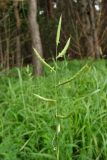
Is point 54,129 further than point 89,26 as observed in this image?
No

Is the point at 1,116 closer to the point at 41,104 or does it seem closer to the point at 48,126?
the point at 41,104

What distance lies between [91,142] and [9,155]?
506 mm

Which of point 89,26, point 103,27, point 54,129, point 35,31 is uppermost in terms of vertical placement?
point 35,31

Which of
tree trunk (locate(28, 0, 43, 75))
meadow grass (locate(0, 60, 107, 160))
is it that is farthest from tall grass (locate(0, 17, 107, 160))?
tree trunk (locate(28, 0, 43, 75))

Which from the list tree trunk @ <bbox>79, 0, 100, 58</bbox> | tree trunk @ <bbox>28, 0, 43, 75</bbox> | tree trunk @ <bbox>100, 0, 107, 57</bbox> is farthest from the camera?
tree trunk @ <bbox>100, 0, 107, 57</bbox>

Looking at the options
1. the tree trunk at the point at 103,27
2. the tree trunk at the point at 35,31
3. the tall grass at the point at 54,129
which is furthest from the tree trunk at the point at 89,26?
the tall grass at the point at 54,129

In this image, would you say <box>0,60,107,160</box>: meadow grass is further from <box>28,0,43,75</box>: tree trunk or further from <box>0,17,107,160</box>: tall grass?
<box>28,0,43,75</box>: tree trunk

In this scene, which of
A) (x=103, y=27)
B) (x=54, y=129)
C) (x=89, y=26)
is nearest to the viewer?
(x=54, y=129)

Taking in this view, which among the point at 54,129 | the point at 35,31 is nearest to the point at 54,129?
the point at 54,129

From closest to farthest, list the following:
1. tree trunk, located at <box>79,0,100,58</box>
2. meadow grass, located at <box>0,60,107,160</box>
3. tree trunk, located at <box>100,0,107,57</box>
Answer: meadow grass, located at <box>0,60,107,160</box>
tree trunk, located at <box>79,0,100,58</box>
tree trunk, located at <box>100,0,107,57</box>

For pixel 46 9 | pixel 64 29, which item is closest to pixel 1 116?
pixel 64 29

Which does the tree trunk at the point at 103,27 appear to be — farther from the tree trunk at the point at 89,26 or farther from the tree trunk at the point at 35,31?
the tree trunk at the point at 35,31

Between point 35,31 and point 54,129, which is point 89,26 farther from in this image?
point 54,129

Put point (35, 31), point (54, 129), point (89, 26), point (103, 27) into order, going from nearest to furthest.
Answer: point (54, 129), point (35, 31), point (89, 26), point (103, 27)
